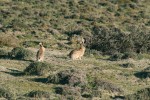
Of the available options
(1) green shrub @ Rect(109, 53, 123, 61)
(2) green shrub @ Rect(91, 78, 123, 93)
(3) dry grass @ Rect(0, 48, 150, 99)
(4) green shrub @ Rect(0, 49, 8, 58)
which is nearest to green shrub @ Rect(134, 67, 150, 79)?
(3) dry grass @ Rect(0, 48, 150, 99)

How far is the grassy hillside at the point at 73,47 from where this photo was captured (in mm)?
22094

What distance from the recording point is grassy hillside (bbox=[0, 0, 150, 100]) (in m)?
22.1

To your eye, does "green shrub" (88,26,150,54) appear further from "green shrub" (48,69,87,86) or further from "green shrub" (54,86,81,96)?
"green shrub" (54,86,81,96)

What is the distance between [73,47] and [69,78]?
10.9m

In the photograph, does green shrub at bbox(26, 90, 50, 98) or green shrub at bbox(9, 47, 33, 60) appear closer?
green shrub at bbox(26, 90, 50, 98)

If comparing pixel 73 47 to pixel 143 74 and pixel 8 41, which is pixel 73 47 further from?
pixel 143 74

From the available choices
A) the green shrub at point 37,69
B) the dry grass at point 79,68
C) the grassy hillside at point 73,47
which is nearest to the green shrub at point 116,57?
the grassy hillside at point 73,47

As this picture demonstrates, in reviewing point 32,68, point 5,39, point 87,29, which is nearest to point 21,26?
point 87,29

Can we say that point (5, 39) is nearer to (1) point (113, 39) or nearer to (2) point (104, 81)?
(1) point (113, 39)

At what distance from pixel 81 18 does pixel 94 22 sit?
2469 mm

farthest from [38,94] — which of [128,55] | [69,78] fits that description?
[128,55]

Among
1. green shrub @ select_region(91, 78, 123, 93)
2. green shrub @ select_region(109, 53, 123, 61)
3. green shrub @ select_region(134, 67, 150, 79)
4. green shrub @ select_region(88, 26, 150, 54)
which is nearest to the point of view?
green shrub @ select_region(91, 78, 123, 93)

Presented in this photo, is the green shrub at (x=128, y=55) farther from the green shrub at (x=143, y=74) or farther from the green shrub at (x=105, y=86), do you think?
the green shrub at (x=105, y=86)

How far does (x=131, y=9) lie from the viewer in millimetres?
52031
